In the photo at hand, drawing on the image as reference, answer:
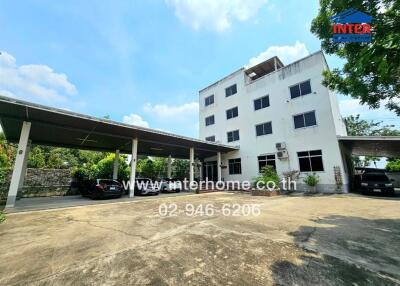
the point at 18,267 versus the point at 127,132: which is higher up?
the point at 127,132

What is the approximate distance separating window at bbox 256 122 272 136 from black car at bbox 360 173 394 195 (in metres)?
7.72

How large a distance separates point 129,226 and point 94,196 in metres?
8.49

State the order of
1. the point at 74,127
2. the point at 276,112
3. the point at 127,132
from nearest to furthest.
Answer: the point at 74,127 < the point at 127,132 < the point at 276,112

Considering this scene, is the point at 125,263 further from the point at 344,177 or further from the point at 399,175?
the point at 399,175

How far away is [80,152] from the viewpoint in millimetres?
26969

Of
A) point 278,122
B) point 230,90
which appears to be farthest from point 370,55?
point 230,90

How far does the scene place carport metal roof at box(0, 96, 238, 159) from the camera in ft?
27.5

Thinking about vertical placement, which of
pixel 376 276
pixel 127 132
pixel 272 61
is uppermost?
pixel 272 61

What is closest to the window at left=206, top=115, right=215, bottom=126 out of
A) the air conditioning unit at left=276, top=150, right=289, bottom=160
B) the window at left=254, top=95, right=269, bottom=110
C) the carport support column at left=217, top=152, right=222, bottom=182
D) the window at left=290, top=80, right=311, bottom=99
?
the carport support column at left=217, top=152, right=222, bottom=182

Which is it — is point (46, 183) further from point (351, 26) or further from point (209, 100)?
point (351, 26)

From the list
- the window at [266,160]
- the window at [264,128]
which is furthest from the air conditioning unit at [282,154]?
the window at [264,128]

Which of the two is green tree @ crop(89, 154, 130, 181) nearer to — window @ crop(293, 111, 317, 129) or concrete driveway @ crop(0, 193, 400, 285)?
concrete driveway @ crop(0, 193, 400, 285)

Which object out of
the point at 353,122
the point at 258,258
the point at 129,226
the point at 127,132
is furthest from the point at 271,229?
the point at 353,122

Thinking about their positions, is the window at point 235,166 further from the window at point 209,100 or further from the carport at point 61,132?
the window at point 209,100
